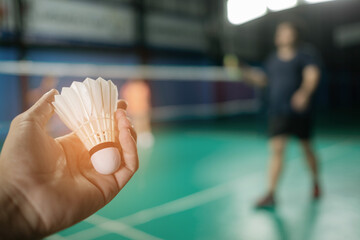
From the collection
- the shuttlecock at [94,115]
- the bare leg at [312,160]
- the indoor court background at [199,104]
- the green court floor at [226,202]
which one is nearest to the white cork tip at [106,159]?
the shuttlecock at [94,115]

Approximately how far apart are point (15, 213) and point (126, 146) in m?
0.31

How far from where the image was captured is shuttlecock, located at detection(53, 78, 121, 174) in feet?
2.68

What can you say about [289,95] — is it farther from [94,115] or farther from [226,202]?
[94,115]

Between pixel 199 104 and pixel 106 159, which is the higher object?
pixel 106 159

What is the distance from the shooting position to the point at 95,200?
93 cm

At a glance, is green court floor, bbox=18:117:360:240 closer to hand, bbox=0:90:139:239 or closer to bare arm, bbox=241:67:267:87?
bare arm, bbox=241:67:267:87

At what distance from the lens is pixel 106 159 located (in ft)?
2.77

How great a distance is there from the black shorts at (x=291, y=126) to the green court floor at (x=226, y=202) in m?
0.68

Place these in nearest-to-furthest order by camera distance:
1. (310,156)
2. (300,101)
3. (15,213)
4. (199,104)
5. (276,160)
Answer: (15,213), (300,101), (276,160), (310,156), (199,104)

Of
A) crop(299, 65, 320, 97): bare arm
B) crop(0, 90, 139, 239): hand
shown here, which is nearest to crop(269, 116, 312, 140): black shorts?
crop(299, 65, 320, 97): bare arm

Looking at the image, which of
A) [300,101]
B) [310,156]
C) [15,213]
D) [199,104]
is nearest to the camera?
[15,213]

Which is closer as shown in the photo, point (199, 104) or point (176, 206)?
point (176, 206)

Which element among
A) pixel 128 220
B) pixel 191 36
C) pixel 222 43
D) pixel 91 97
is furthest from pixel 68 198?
pixel 222 43

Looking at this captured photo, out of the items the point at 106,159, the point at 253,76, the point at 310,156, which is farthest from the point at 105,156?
the point at 310,156
